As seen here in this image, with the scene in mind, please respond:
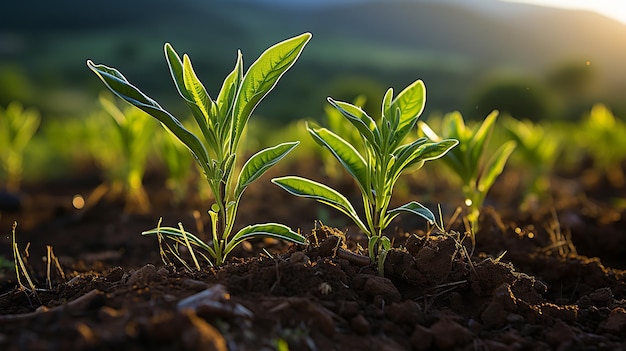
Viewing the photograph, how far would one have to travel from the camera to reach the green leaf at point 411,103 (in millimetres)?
2510

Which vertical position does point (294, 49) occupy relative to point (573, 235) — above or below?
above

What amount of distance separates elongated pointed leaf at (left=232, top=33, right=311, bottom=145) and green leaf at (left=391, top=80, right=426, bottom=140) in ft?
1.64

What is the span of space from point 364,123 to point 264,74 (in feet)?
1.53

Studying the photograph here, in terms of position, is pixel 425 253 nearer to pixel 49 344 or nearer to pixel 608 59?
pixel 49 344

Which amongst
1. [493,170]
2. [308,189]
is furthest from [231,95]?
[493,170]

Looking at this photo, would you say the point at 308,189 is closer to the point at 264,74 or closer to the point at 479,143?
the point at 264,74

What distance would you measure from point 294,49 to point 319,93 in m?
26.5

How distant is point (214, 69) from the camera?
103 ft

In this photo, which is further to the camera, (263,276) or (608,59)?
(608,59)

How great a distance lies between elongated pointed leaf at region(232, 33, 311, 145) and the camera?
2.34 metres

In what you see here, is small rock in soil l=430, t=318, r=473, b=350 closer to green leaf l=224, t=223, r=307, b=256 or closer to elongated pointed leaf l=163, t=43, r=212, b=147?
green leaf l=224, t=223, r=307, b=256

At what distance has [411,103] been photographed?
2551mm

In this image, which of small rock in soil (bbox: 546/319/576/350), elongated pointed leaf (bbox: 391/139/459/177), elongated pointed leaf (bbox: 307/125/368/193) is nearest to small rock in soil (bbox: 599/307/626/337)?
small rock in soil (bbox: 546/319/576/350)

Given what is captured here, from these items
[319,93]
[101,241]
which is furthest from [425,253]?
[319,93]
